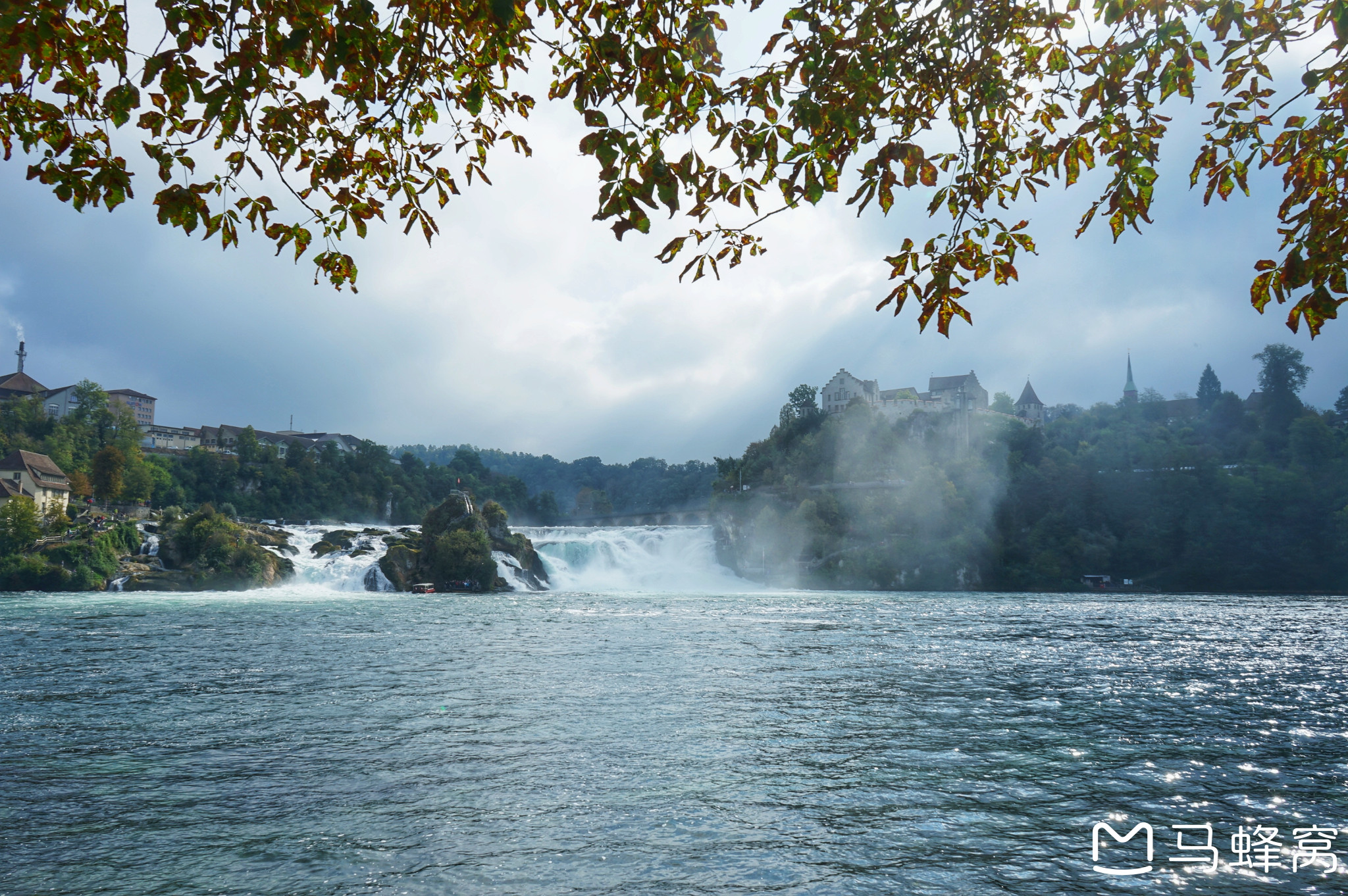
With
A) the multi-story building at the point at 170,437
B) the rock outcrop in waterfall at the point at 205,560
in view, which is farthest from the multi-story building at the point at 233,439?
the rock outcrop in waterfall at the point at 205,560

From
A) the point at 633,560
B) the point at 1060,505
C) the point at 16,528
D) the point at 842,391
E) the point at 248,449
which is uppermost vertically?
the point at 842,391

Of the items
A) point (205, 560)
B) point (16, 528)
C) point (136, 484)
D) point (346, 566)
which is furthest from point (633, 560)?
point (136, 484)

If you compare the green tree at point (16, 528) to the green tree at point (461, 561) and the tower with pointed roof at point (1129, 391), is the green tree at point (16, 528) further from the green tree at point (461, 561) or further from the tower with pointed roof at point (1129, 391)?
the tower with pointed roof at point (1129, 391)

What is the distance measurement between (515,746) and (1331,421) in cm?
12766

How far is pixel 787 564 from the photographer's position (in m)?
84.1

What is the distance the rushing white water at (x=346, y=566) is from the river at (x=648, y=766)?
3311cm

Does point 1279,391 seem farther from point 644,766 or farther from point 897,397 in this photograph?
point 644,766

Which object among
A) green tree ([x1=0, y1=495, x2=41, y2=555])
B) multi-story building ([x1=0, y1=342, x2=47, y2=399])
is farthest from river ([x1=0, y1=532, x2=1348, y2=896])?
multi-story building ([x1=0, y1=342, x2=47, y2=399])

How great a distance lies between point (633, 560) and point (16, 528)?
151 ft

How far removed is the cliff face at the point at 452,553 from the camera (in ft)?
188

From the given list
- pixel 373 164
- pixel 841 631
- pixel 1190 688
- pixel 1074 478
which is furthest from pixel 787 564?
pixel 373 164

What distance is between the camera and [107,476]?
85.8 metres

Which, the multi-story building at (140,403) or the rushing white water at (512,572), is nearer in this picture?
the rushing white water at (512,572)

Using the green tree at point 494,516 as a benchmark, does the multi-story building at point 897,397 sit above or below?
above
